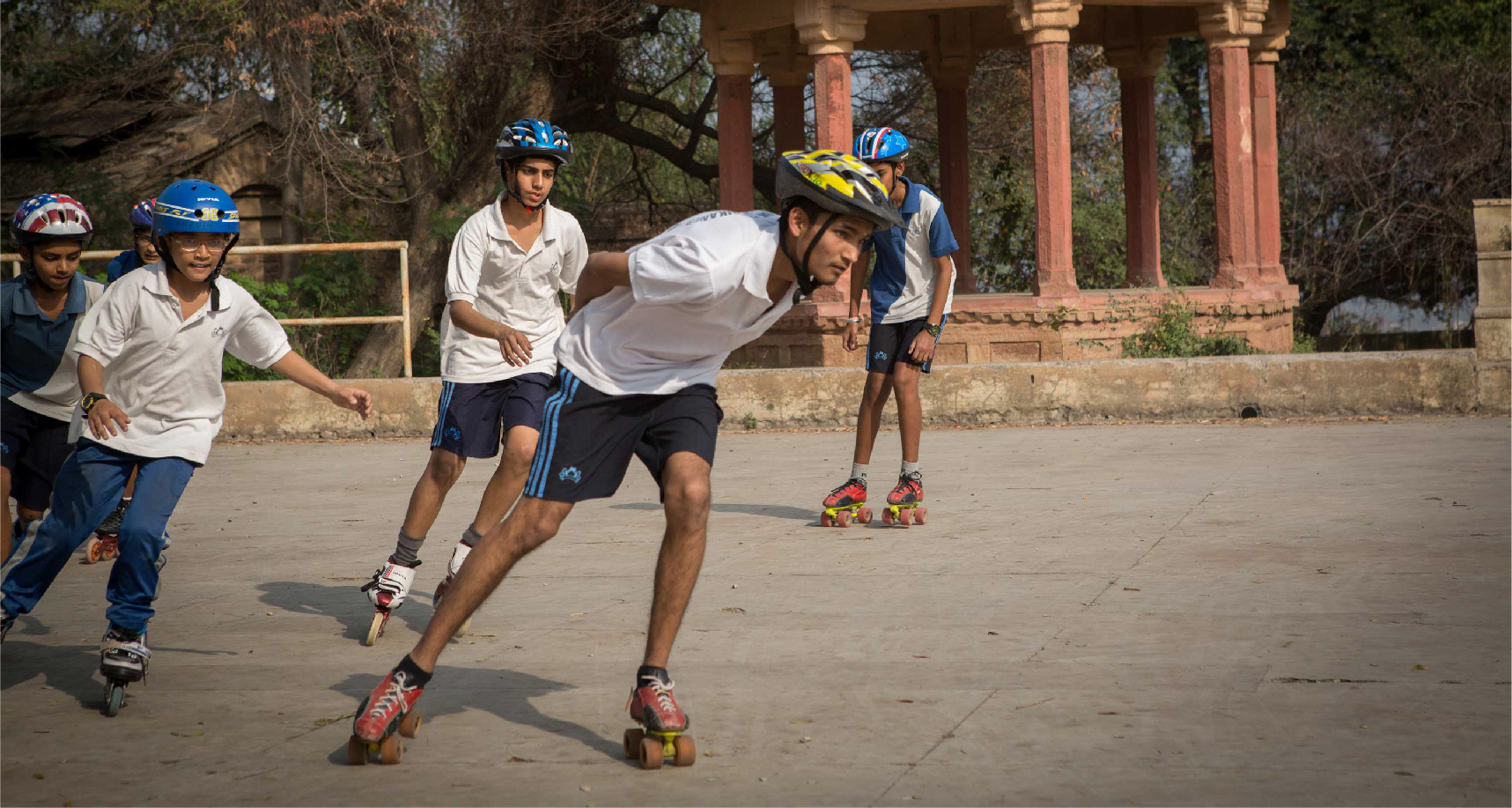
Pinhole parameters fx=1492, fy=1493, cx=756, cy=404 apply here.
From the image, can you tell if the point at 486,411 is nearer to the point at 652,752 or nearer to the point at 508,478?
the point at 508,478

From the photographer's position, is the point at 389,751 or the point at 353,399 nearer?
the point at 389,751

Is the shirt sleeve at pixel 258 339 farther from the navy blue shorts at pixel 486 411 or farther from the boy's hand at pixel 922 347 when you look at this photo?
the boy's hand at pixel 922 347

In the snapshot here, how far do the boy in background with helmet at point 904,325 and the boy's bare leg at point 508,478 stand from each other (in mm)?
2412

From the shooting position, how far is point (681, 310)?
152 inches

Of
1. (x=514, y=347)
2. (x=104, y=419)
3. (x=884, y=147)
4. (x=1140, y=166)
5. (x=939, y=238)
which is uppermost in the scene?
(x=1140, y=166)

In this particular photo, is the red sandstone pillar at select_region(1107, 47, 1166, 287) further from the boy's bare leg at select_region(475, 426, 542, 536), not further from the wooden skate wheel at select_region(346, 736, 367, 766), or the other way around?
the wooden skate wheel at select_region(346, 736, 367, 766)

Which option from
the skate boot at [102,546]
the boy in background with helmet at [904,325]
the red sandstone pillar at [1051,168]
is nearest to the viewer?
the skate boot at [102,546]

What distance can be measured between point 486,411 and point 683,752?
2.19 meters

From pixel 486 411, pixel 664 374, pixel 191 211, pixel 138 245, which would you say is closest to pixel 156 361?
pixel 191 211

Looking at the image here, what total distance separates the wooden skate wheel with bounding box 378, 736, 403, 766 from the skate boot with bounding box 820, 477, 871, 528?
3990 mm

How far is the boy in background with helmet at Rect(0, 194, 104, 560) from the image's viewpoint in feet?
17.1

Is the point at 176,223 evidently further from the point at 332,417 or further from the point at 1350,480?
the point at 332,417

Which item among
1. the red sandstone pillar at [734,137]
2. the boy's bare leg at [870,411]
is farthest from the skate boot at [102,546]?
the red sandstone pillar at [734,137]

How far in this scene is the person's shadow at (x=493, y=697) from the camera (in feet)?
13.0
